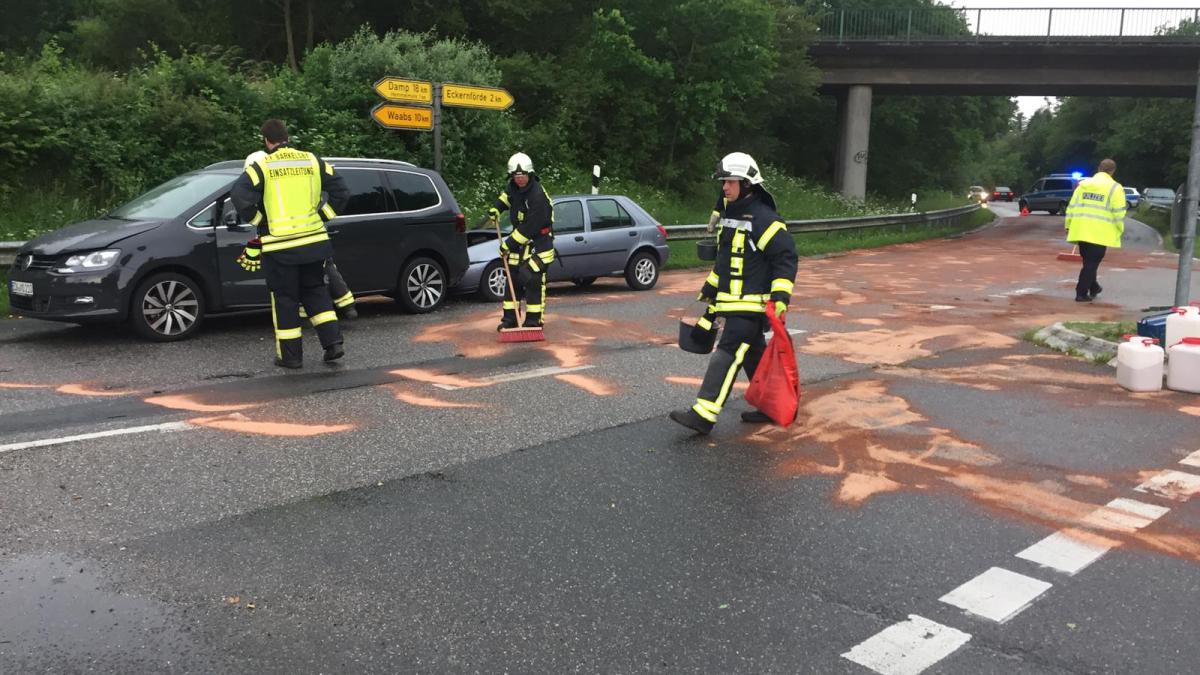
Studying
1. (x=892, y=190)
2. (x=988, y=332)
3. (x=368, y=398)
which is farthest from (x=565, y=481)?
(x=892, y=190)

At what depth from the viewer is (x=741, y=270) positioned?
6.25m

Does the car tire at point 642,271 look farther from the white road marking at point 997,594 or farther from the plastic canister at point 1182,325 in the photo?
the white road marking at point 997,594

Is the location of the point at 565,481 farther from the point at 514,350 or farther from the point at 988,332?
the point at 988,332

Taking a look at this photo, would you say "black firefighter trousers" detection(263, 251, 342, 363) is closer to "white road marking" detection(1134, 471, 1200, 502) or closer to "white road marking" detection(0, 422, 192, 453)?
"white road marking" detection(0, 422, 192, 453)

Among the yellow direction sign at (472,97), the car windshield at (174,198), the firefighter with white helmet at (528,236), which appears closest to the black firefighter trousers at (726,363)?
the firefighter with white helmet at (528,236)

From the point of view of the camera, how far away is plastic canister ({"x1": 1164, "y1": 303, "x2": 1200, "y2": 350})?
26.8ft

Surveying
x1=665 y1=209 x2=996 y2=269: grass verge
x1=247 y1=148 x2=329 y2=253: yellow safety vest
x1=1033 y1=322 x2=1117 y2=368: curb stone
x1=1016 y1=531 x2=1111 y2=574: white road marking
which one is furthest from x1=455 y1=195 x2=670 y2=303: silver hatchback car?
x1=1016 y1=531 x2=1111 y2=574: white road marking

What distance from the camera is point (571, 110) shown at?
25.5 meters

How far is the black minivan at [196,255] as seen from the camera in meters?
8.66

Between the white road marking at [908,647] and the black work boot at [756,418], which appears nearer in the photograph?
the white road marking at [908,647]

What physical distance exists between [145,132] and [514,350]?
9771 mm

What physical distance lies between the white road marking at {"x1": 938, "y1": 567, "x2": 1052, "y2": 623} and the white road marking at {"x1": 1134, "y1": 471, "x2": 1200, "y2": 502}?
173 centimetres

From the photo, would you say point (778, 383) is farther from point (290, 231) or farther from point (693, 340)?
point (290, 231)

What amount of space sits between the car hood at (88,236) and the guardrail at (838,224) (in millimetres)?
2259
